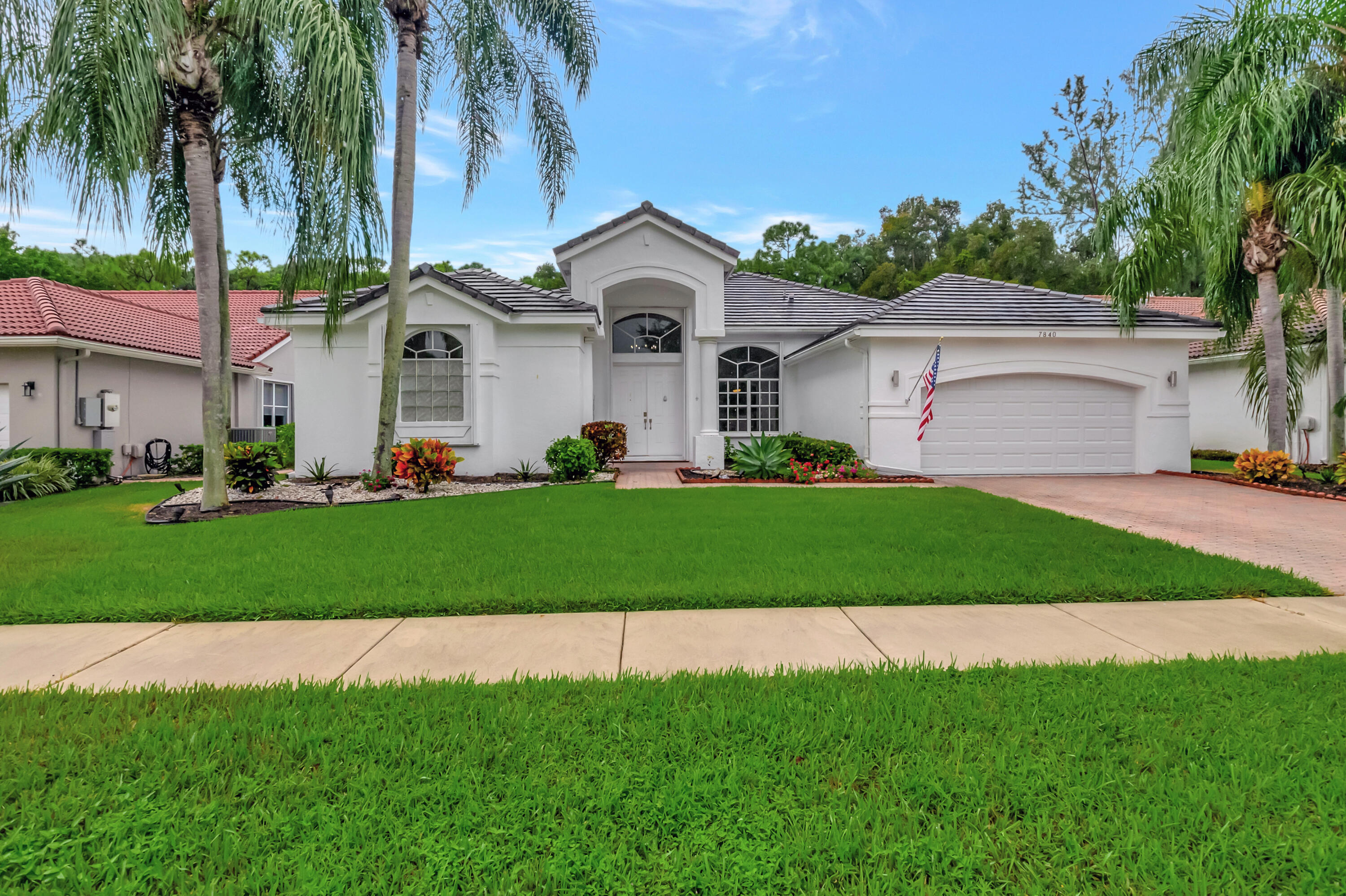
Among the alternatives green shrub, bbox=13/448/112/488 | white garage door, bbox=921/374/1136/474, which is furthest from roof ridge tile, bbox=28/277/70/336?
white garage door, bbox=921/374/1136/474

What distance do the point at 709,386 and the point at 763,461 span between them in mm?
2807

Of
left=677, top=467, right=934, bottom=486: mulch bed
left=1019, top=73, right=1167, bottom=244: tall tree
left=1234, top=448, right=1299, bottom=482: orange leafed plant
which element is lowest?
left=677, top=467, right=934, bottom=486: mulch bed

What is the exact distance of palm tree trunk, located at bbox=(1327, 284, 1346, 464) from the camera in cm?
1374

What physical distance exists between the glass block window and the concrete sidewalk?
19.8 m

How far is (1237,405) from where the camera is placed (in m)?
19.8

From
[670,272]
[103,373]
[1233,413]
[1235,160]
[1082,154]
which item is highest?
[1082,154]

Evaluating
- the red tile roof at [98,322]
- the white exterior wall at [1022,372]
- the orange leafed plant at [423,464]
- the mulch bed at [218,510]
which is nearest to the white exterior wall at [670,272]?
the white exterior wall at [1022,372]

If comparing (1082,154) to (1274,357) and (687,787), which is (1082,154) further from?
(687,787)

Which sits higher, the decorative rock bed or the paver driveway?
the decorative rock bed

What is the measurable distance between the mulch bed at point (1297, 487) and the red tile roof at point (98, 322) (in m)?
22.5

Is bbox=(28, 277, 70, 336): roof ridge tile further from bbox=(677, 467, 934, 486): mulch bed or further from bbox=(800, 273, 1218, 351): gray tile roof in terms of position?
bbox=(800, 273, 1218, 351): gray tile roof

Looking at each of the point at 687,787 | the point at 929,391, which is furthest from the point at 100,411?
the point at 687,787

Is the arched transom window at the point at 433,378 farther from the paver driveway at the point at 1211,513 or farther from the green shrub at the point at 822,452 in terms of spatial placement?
the paver driveway at the point at 1211,513

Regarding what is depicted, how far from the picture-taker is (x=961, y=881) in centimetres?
210
